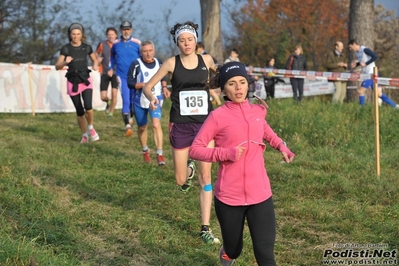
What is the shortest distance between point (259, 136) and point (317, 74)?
1072 cm

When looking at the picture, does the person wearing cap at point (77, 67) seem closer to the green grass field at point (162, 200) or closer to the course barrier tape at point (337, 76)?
the green grass field at point (162, 200)

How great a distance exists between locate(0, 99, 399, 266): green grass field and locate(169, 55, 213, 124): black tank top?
1018mm

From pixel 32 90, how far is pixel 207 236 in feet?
41.8

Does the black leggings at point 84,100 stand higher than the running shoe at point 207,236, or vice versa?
the black leggings at point 84,100

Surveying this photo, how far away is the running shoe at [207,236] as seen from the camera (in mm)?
5902

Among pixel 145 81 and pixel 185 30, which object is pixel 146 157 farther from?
pixel 185 30

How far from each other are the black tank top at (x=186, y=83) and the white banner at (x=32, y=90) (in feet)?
38.2

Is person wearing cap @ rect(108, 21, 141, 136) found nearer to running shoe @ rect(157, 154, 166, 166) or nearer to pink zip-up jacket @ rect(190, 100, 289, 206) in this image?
running shoe @ rect(157, 154, 166, 166)

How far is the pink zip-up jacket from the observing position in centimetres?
445

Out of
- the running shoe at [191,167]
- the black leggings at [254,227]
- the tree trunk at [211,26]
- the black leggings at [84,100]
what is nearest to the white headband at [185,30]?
the running shoe at [191,167]

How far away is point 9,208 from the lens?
6750mm

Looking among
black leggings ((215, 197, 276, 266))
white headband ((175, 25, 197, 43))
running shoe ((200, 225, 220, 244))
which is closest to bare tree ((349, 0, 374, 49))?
white headband ((175, 25, 197, 43))

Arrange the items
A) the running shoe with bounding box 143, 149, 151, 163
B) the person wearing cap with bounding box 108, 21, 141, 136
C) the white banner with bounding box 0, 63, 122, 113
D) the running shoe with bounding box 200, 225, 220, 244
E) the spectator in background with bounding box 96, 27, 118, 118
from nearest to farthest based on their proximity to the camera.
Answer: the running shoe with bounding box 200, 225, 220, 244 < the running shoe with bounding box 143, 149, 151, 163 < the person wearing cap with bounding box 108, 21, 141, 136 < the spectator in background with bounding box 96, 27, 118, 118 < the white banner with bounding box 0, 63, 122, 113

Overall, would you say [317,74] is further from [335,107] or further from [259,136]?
[259,136]
